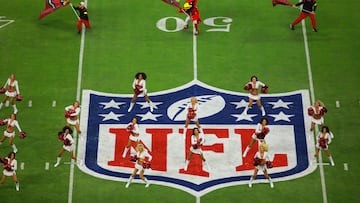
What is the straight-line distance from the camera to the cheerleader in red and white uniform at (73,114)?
25047mm

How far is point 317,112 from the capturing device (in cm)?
2498

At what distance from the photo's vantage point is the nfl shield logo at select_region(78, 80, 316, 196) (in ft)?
81.4

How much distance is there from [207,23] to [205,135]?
468 cm

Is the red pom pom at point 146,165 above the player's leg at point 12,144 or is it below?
below

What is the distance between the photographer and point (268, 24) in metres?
28.8

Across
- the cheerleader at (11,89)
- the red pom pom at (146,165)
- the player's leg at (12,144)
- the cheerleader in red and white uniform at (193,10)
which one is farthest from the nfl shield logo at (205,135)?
the cheerleader in red and white uniform at (193,10)

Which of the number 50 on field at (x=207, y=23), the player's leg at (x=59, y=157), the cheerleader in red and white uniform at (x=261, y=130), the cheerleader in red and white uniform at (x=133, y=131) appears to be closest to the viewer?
the cheerleader in red and white uniform at (x=261, y=130)

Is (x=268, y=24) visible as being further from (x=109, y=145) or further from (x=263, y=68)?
(x=109, y=145)

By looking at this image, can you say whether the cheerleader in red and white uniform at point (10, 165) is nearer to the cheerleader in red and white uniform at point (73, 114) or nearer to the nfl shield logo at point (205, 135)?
the nfl shield logo at point (205, 135)

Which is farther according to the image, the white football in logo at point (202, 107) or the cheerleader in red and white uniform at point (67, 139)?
the white football in logo at point (202, 107)

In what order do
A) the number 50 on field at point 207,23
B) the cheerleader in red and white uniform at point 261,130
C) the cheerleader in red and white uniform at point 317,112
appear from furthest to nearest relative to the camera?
the number 50 on field at point 207,23
the cheerleader in red and white uniform at point 317,112
the cheerleader in red and white uniform at point 261,130

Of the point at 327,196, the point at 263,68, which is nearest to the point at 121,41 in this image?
the point at 263,68

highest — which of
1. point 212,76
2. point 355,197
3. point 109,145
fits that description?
point 212,76

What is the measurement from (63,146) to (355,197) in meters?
7.80
